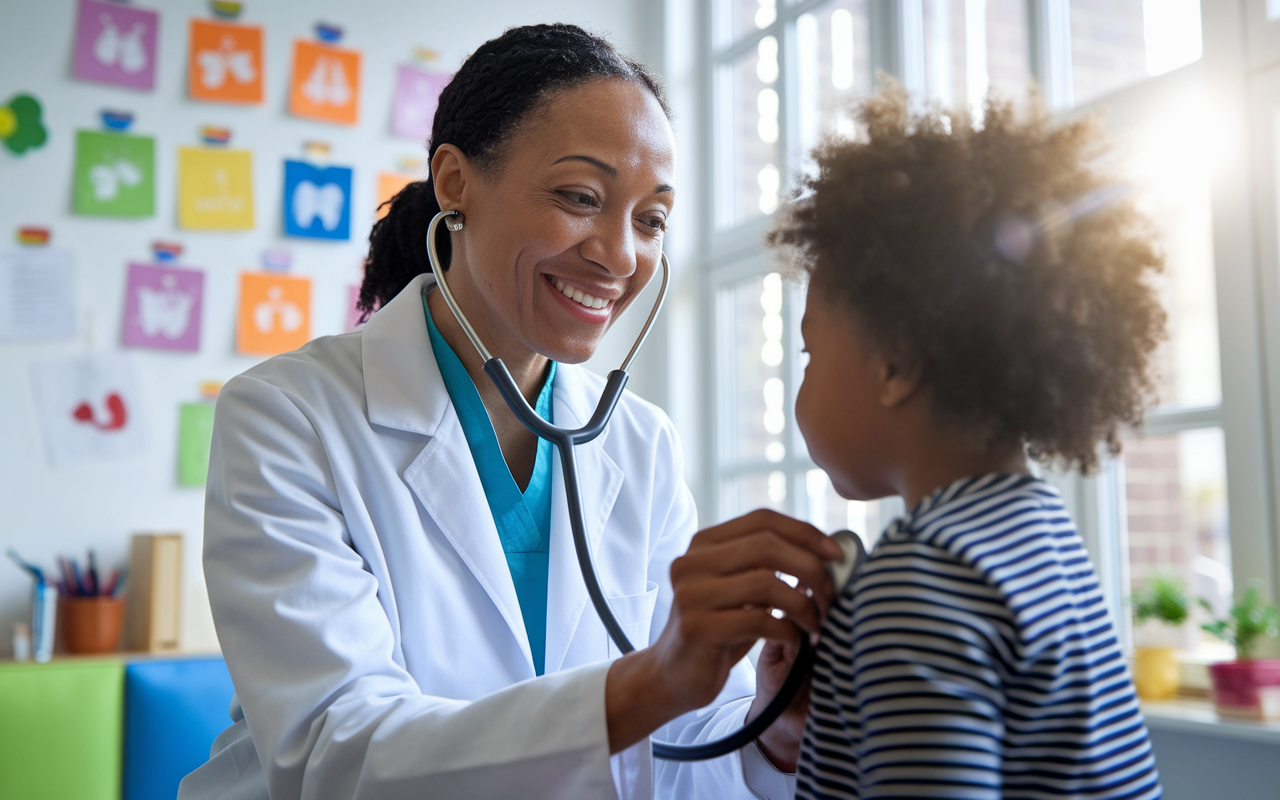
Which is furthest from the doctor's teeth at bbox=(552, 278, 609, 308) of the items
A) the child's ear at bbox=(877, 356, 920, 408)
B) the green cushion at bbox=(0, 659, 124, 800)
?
the green cushion at bbox=(0, 659, 124, 800)

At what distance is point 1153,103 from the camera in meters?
1.83

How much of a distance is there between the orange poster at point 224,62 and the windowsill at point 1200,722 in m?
2.45

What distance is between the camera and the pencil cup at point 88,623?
2.23m

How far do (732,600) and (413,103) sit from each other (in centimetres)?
254

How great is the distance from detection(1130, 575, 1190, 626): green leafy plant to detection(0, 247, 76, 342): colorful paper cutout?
234cm

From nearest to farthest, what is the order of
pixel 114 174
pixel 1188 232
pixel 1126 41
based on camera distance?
pixel 1188 232 < pixel 1126 41 < pixel 114 174

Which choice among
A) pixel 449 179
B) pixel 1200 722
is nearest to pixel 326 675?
pixel 449 179

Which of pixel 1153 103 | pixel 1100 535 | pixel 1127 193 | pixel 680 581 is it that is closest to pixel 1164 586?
pixel 1100 535

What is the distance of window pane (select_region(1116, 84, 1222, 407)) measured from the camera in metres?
1.76

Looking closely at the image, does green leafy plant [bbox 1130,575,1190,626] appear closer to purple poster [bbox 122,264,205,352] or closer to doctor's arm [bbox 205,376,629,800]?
doctor's arm [bbox 205,376,629,800]

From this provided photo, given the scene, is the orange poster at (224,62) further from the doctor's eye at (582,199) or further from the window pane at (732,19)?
the doctor's eye at (582,199)

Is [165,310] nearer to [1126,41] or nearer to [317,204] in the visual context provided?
[317,204]

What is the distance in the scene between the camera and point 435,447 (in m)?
1.05

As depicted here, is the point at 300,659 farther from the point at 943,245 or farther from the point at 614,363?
the point at 614,363
